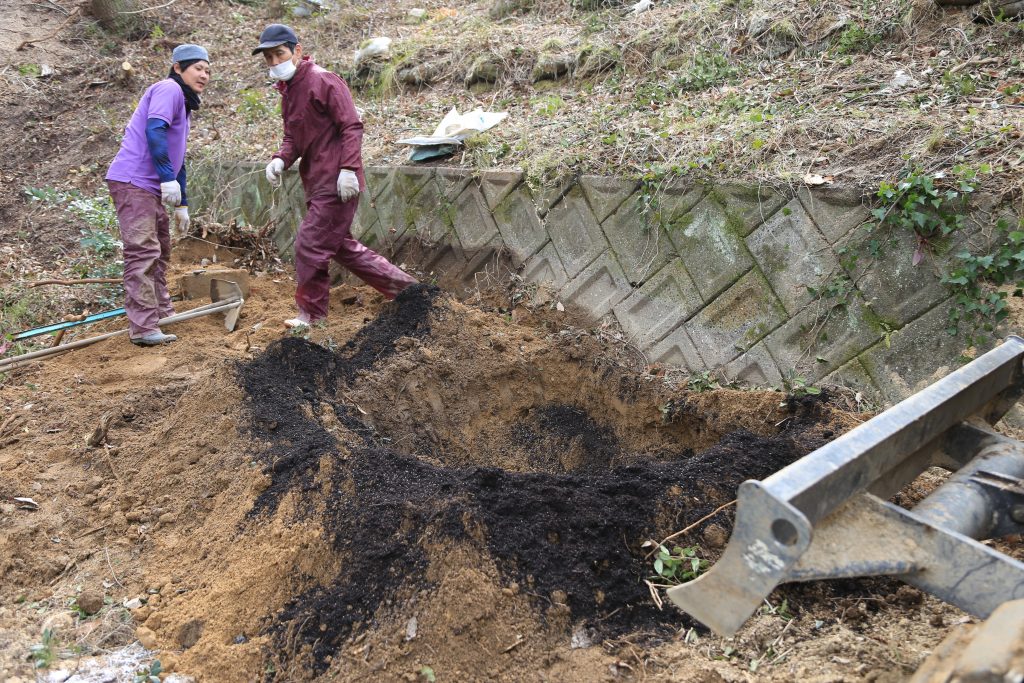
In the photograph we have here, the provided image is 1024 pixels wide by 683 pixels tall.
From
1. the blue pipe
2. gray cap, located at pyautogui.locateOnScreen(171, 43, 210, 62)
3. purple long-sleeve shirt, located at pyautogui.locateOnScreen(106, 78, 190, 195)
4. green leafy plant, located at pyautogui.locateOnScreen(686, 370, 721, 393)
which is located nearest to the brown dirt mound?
green leafy plant, located at pyautogui.locateOnScreen(686, 370, 721, 393)

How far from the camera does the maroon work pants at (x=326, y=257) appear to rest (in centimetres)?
530

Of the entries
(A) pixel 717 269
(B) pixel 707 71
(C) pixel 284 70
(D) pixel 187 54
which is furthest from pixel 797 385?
(D) pixel 187 54

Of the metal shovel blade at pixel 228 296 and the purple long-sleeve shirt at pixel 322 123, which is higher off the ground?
the purple long-sleeve shirt at pixel 322 123

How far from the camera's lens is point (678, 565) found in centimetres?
256

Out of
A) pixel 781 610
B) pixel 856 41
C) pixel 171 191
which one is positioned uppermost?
pixel 856 41

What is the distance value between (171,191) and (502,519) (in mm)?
3814

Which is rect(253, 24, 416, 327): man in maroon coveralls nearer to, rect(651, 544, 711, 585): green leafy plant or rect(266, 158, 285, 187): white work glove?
rect(266, 158, 285, 187): white work glove

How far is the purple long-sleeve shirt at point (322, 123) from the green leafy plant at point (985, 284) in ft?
12.4

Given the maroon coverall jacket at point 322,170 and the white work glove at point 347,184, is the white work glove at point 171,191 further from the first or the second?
the white work glove at point 347,184

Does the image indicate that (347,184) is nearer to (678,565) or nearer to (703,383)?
(703,383)

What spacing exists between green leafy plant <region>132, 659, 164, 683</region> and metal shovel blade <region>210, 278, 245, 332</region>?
11.1 ft

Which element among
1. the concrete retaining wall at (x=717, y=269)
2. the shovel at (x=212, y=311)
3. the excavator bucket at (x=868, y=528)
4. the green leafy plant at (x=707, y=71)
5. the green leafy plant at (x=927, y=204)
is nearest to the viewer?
the excavator bucket at (x=868, y=528)

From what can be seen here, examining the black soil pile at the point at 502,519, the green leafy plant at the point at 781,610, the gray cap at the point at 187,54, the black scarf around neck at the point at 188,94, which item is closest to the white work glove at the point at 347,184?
the black scarf around neck at the point at 188,94

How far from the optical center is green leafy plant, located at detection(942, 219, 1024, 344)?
123 inches
